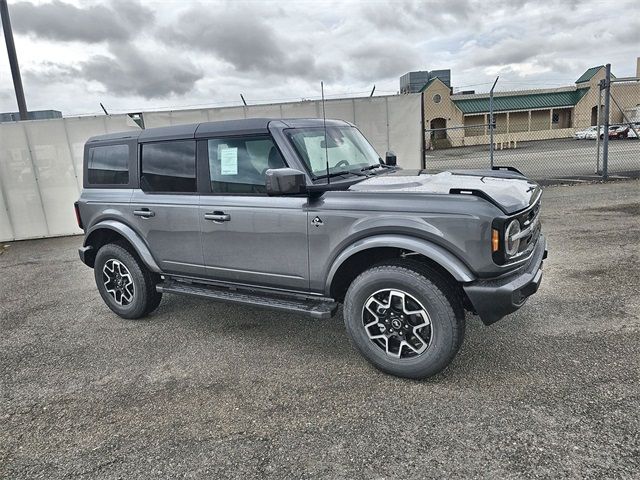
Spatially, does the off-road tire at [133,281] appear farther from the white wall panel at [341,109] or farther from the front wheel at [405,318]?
the white wall panel at [341,109]

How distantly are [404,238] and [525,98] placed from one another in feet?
146

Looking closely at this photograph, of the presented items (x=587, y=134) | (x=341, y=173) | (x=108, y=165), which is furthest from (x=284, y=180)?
(x=587, y=134)

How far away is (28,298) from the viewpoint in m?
5.94

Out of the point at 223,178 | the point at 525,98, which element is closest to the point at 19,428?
the point at 223,178

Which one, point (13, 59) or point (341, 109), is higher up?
point (13, 59)

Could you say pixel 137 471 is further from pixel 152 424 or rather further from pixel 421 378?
pixel 421 378

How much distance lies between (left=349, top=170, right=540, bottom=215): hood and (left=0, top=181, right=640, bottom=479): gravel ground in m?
1.22

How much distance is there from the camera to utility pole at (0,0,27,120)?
33.2 feet

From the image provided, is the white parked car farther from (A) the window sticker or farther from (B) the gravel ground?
(A) the window sticker

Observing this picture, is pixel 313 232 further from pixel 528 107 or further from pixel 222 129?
pixel 528 107

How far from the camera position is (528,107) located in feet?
134

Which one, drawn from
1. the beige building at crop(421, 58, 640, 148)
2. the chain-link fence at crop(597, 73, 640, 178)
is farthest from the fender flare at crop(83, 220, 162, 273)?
the beige building at crop(421, 58, 640, 148)

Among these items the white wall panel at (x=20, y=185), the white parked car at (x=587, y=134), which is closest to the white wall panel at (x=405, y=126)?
the white wall panel at (x=20, y=185)

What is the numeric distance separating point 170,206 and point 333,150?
5.26ft
